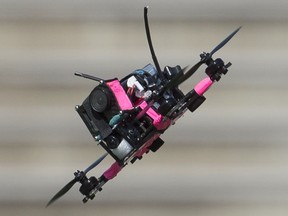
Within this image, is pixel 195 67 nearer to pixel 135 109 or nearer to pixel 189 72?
pixel 189 72

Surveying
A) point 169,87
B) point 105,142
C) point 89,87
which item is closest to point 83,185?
point 105,142

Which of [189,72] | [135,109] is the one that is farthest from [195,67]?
[135,109]

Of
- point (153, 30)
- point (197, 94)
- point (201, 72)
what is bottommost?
point (197, 94)

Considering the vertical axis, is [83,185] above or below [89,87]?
below

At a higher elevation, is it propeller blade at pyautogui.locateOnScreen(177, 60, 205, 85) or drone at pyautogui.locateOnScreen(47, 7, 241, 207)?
drone at pyautogui.locateOnScreen(47, 7, 241, 207)

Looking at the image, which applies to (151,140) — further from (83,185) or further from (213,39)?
(213,39)

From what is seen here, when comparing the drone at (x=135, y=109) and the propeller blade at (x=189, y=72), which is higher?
the drone at (x=135, y=109)

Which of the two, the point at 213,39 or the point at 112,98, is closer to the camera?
the point at 112,98
